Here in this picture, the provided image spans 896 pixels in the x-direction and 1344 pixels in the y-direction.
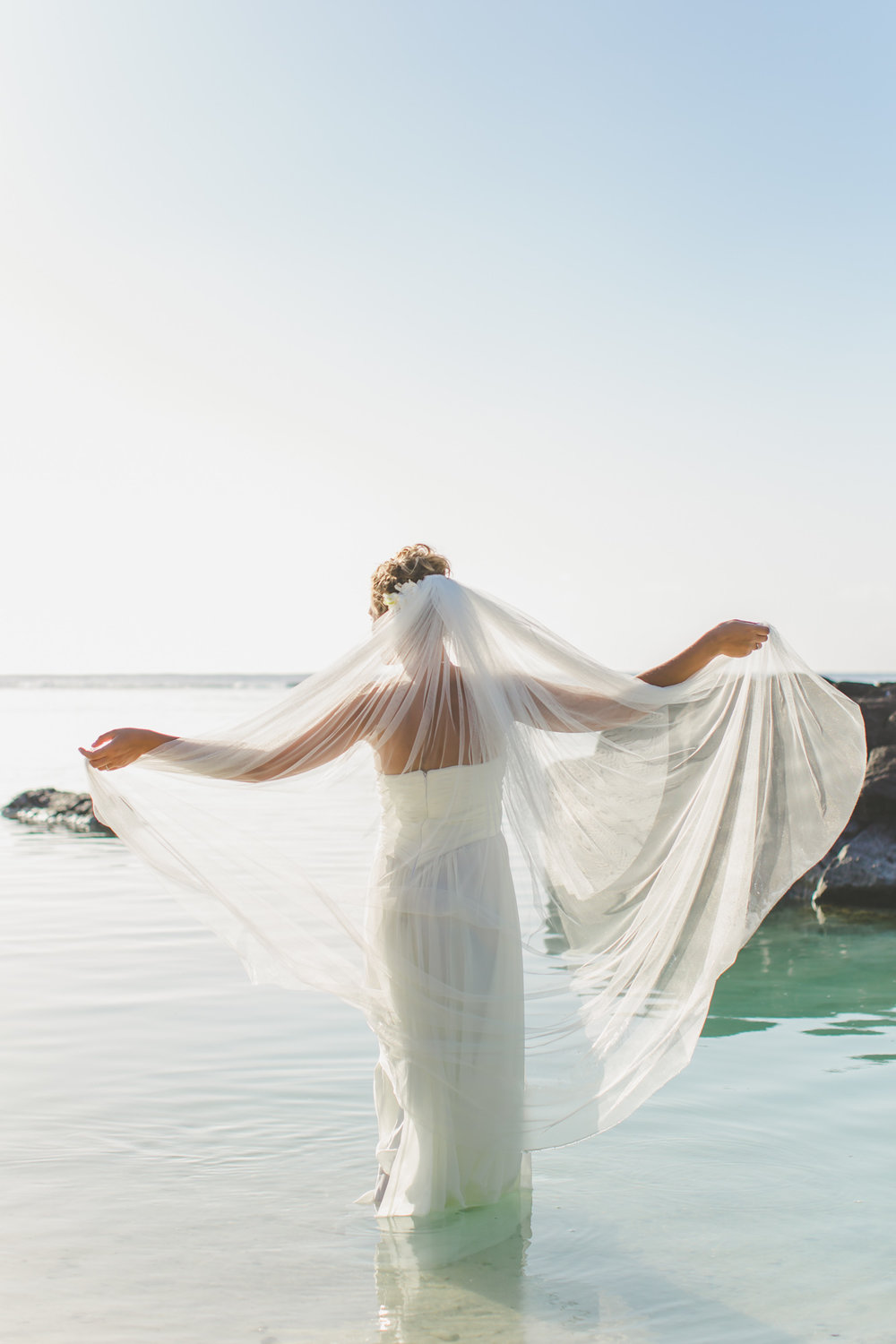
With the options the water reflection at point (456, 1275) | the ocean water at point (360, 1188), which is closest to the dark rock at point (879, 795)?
the ocean water at point (360, 1188)

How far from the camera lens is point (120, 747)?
395 centimetres

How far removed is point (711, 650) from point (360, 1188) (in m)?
2.43

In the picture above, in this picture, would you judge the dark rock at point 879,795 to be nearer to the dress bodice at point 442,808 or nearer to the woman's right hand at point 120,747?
the dress bodice at point 442,808

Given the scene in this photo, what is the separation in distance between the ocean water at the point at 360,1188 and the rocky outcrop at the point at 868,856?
92.7 inches

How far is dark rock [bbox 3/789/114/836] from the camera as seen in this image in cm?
1467

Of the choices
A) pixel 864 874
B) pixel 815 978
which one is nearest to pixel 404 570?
pixel 815 978

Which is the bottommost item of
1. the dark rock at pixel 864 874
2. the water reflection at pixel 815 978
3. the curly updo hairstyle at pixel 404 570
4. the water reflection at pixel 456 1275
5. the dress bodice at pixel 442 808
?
the water reflection at pixel 815 978

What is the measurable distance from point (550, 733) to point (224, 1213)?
208 cm

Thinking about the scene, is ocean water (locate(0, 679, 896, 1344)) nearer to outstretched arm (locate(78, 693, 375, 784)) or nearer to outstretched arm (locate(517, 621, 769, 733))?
outstretched arm (locate(78, 693, 375, 784))

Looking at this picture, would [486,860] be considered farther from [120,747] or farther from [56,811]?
[56,811]

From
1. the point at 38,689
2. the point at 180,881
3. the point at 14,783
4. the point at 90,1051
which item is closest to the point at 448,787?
the point at 180,881

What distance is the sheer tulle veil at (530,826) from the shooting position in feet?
13.2

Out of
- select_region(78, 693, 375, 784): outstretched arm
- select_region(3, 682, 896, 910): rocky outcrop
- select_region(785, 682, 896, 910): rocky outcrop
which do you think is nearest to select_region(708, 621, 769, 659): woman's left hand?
select_region(78, 693, 375, 784): outstretched arm

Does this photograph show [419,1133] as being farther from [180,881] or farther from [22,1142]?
[22,1142]
